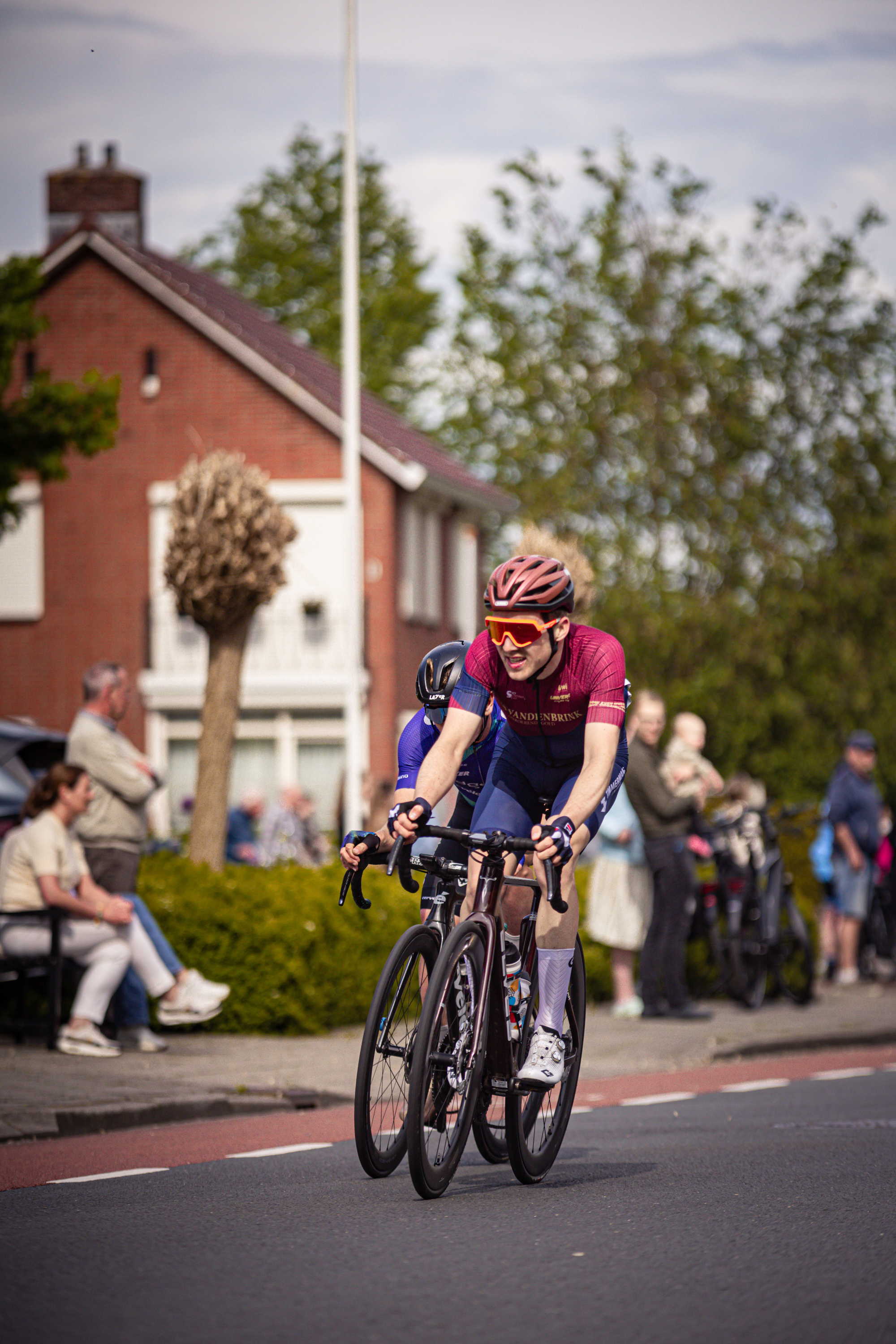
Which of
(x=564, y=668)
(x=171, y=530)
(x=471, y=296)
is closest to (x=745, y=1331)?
(x=564, y=668)

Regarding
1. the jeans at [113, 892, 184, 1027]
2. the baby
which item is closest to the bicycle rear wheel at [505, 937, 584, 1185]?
the jeans at [113, 892, 184, 1027]

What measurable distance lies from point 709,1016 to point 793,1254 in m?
8.87

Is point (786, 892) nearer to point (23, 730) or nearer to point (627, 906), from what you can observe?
point (627, 906)

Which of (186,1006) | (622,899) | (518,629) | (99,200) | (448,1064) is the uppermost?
(99,200)

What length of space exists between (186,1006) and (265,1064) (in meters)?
0.95

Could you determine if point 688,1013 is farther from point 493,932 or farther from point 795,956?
point 493,932

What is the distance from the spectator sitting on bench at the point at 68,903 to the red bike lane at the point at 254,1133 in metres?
1.71

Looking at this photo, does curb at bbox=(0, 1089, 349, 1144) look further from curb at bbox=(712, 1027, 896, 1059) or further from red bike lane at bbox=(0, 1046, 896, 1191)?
curb at bbox=(712, 1027, 896, 1059)

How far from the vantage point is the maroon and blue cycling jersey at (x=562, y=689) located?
6699 mm

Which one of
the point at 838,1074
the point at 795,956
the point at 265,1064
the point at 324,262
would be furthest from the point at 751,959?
the point at 324,262

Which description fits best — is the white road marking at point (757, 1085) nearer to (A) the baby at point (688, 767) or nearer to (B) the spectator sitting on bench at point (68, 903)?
(A) the baby at point (688, 767)

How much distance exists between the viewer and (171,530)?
14.6 m

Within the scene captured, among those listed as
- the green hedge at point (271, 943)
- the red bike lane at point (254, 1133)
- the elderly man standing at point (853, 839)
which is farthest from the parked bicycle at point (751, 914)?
the green hedge at point (271, 943)

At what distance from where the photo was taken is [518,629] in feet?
21.7
